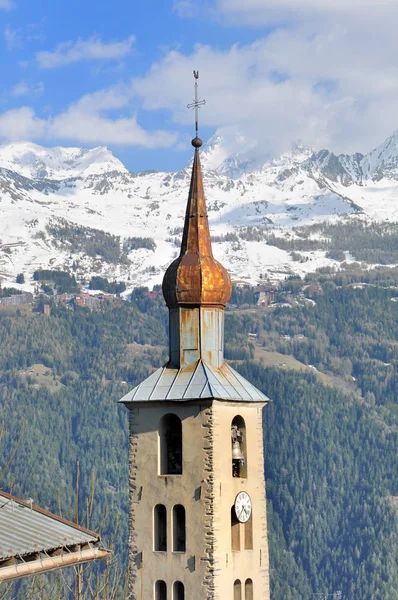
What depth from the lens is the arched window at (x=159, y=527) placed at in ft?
207

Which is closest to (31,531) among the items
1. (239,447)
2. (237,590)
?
(237,590)

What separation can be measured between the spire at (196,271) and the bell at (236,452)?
6269 millimetres

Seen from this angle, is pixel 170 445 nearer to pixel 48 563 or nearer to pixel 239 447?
pixel 239 447

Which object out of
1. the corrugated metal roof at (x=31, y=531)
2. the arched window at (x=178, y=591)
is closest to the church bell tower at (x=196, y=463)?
the arched window at (x=178, y=591)

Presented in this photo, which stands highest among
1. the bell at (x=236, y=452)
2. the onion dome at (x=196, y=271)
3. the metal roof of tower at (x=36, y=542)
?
the onion dome at (x=196, y=271)

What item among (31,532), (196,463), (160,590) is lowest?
(160,590)

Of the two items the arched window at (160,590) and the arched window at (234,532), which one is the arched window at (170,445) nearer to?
the arched window at (234,532)

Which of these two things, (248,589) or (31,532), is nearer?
(31,532)

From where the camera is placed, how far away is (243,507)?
210 ft

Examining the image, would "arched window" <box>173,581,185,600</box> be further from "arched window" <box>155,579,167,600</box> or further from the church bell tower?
"arched window" <box>155,579,167,600</box>

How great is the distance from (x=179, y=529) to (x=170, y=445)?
385 cm

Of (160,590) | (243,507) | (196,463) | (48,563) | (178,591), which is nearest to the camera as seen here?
(48,563)

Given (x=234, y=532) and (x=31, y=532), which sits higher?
(x=31, y=532)

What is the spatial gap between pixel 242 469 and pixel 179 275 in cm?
911
